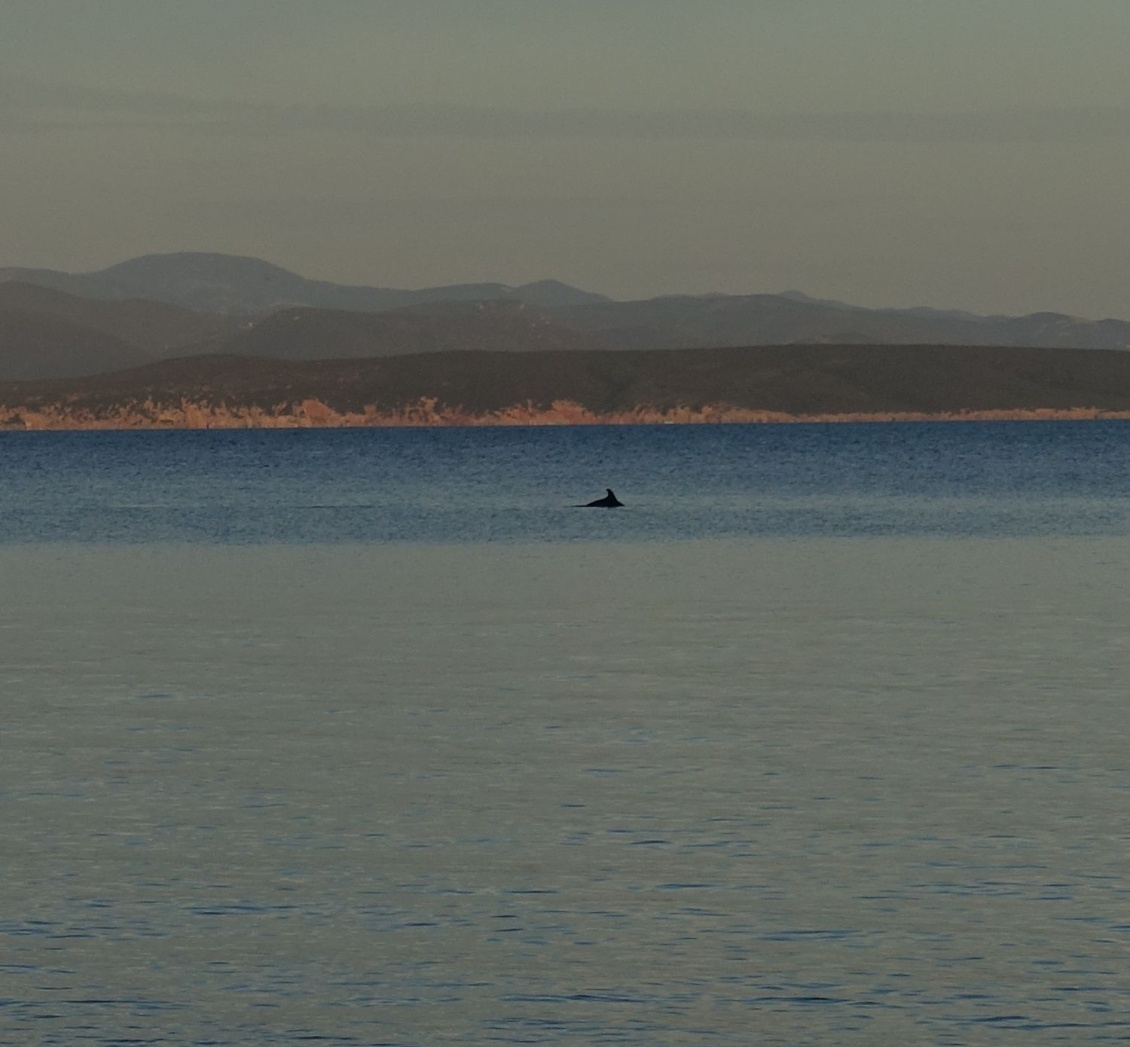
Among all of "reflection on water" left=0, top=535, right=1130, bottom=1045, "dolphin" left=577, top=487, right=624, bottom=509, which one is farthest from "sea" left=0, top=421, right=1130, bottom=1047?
"dolphin" left=577, top=487, right=624, bottom=509

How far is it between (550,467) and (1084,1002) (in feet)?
428

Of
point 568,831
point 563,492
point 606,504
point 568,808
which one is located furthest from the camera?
point 563,492

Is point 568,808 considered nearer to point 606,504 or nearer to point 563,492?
point 606,504

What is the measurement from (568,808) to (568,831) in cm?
105

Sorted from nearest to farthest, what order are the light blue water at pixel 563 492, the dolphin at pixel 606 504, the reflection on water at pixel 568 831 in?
the reflection on water at pixel 568 831
the light blue water at pixel 563 492
the dolphin at pixel 606 504

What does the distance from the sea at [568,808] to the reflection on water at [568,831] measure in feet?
0.16

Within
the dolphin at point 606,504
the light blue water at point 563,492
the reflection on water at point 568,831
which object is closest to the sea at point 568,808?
the reflection on water at point 568,831

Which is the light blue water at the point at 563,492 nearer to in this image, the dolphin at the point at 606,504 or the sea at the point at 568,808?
the dolphin at the point at 606,504

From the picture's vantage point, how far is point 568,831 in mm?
20188

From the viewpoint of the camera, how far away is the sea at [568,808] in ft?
49.5

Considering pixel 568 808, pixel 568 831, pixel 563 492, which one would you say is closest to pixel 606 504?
pixel 563 492

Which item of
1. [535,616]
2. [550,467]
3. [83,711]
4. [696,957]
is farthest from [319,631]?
[550,467]

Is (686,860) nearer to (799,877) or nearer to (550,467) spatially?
(799,877)

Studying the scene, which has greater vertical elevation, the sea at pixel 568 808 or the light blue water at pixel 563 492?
the light blue water at pixel 563 492
